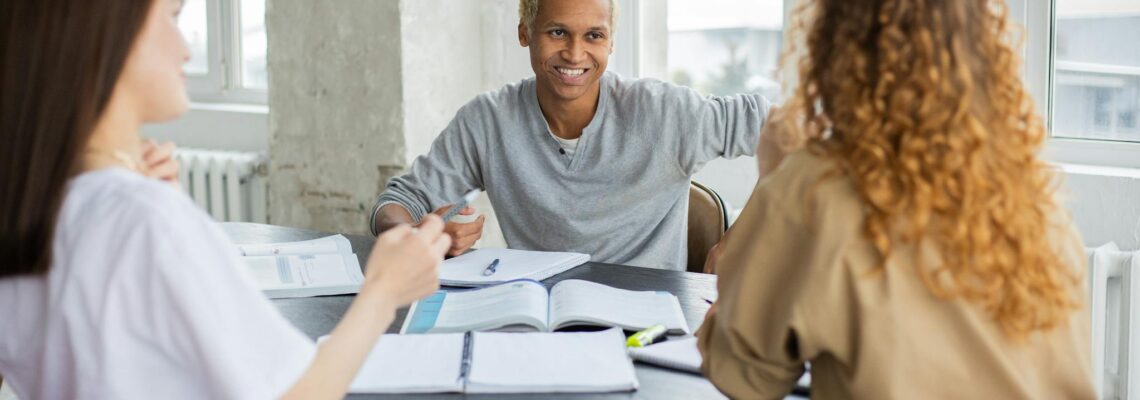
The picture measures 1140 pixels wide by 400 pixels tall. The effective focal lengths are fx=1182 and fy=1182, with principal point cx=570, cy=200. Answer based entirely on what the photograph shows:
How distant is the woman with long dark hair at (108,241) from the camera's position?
97 centimetres

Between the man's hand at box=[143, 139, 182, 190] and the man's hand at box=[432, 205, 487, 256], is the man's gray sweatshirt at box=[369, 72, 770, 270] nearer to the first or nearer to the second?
the man's hand at box=[432, 205, 487, 256]

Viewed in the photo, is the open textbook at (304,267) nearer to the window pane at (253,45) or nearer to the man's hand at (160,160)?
the man's hand at (160,160)

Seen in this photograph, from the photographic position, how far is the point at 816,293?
3.61ft

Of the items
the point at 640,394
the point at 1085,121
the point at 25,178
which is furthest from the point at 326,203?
the point at 25,178

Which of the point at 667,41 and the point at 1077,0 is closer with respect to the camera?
the point at 1077,0

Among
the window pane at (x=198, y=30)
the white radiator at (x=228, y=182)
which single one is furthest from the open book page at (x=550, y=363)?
the window pane at (x=198, y=30)

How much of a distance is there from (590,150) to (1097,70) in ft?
4.43

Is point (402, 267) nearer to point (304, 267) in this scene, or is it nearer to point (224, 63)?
point (304, 267)

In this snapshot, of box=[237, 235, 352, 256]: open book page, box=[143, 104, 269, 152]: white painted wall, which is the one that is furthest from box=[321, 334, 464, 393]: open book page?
box=[143, 104, 269, 152]: white painted wall

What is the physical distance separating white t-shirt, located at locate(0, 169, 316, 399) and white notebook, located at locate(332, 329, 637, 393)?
0.42 metres

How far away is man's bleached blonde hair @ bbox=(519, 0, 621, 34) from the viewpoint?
2.54 meters

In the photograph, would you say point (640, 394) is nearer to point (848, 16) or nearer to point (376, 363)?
point (376, 363)

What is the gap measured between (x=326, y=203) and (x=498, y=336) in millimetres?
2200

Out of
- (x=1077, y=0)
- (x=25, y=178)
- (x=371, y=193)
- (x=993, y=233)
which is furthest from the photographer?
(x=371, y=193)
